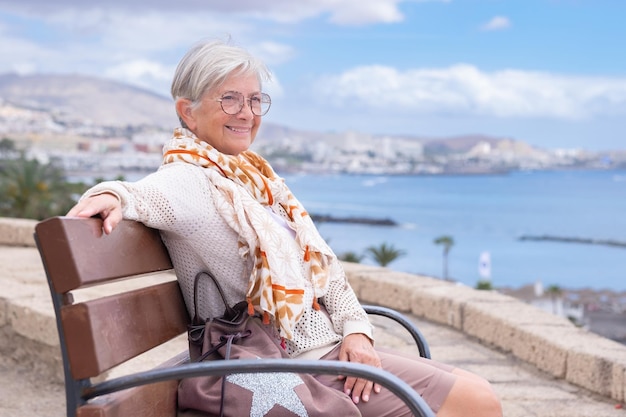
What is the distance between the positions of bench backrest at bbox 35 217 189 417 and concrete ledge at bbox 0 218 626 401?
2417 millimetres

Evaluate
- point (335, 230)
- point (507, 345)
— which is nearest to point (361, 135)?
point (335, 230)

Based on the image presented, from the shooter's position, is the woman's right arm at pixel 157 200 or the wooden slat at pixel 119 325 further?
the woman's right arm at pixel 157 200

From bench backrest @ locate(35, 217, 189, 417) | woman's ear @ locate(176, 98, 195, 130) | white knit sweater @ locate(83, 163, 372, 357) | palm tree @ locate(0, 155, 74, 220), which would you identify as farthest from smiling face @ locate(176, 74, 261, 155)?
palm tree @ locate(0, 155, 74, 220)

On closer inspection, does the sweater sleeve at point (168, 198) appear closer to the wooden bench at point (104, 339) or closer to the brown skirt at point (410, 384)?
the wooden bench at point (104, 339)

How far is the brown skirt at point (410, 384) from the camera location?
210 centimetres

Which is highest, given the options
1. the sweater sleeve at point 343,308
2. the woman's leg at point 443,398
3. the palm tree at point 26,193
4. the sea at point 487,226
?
the sweater sleeve at point 343,308

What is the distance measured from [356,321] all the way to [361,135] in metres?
122

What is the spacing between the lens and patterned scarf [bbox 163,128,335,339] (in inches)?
82.3

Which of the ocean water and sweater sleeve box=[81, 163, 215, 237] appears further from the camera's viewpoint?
the ocean water

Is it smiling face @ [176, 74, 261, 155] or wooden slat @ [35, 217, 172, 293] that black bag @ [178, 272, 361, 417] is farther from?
smiling face @ [176, 74, 261, 155]

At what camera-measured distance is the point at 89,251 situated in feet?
5.82

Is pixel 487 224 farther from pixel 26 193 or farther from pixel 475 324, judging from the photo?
pixel 475 324

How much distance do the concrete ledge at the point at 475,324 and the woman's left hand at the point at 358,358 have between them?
207cm

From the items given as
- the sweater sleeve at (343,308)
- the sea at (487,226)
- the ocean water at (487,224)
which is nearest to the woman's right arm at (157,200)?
the sweater sleeve at (343,308)
